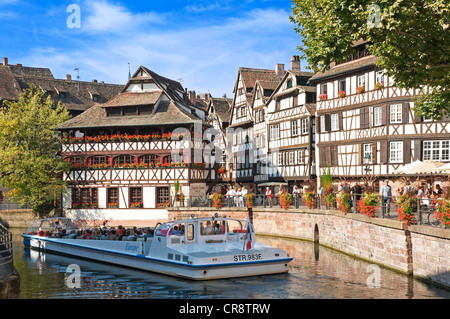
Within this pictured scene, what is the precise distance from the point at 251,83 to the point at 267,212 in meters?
20.9

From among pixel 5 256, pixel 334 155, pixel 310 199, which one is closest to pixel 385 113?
pixel 334 155

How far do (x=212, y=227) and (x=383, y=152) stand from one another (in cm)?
1691

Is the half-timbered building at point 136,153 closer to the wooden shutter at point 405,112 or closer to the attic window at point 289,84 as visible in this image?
the attic window at point 289,84

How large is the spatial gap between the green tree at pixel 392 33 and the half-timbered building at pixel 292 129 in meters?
24.7

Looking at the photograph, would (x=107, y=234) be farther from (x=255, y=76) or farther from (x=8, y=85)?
(x=8, y=85)

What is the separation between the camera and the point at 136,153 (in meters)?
43.7

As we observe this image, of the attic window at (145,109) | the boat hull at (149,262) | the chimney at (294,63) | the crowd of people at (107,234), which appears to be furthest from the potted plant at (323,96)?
the boat hull at (149,262)

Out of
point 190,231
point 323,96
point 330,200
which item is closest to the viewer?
point 190,231

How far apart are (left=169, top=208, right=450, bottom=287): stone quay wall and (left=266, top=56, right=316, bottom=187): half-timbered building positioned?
8.75 meters

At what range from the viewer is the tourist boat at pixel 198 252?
20.3 metres

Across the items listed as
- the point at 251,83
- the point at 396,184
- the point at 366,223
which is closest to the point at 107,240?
the point at 366,223

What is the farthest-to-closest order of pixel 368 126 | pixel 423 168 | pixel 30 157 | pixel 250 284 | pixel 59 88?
pixel 59 88 → pixel 30 157 → pixel 368 126 → pixel 423 168 → pixel 250 284

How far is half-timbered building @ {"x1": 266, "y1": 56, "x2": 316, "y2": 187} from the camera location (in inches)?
1716
